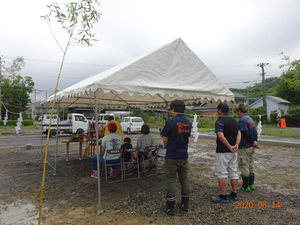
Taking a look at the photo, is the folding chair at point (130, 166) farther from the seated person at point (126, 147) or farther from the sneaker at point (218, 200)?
the sneaker at point (218, 200)

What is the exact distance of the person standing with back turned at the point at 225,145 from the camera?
3.22 meters

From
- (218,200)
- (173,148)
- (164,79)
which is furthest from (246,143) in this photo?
(164,79)

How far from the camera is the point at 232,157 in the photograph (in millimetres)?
3309

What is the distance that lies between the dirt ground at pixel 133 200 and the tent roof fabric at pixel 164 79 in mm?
1782

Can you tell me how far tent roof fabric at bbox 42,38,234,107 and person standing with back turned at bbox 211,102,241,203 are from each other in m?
0.90

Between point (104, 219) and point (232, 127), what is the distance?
2308 mm

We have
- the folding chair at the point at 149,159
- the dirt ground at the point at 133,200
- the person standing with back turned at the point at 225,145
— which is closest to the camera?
the dirt ground at the point at 133,200

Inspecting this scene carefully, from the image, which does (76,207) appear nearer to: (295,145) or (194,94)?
(194,94)

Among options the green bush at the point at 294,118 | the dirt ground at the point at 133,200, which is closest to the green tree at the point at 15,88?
the dirt ground at the point at 133,200

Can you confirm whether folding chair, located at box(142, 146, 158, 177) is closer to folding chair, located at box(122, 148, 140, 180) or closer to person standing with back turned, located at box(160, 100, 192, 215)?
folding chair, located at box(122, 148, 140, 180)

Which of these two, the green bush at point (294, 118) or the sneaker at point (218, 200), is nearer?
the sneaker at point (218, 200)

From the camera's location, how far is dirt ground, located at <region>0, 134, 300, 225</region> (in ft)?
9.54

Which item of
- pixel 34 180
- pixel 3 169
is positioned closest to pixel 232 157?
pixel 34 180
